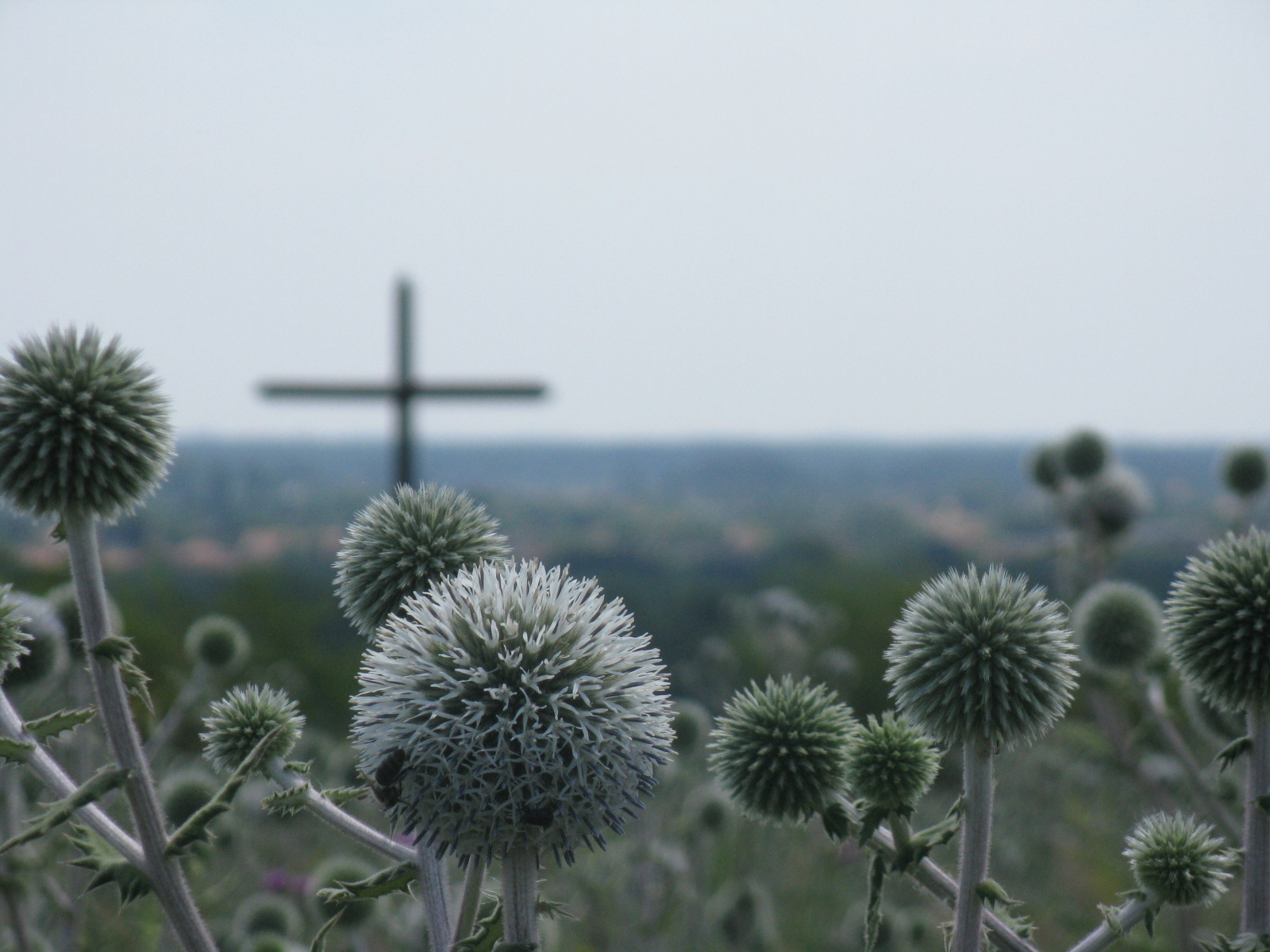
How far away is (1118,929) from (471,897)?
4.10 feet

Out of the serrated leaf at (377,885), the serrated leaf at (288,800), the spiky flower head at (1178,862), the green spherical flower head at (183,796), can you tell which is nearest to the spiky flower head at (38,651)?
the green spherical flower head at (183,796)

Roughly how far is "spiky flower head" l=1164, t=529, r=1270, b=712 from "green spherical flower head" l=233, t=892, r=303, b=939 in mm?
4423

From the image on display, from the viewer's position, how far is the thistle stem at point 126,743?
5.89ft

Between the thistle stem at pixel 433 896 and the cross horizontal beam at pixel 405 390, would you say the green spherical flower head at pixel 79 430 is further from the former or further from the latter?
the cross horizontal beam at pixel 405 390

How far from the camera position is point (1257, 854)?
213cm

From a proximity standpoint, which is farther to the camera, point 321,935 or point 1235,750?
point 1235,750

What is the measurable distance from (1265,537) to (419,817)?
2.23 m

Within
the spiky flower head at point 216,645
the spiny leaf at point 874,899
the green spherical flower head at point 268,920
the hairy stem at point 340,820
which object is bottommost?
the green spherical flower head at point 268,920

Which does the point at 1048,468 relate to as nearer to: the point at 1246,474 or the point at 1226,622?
the point at 1246,474

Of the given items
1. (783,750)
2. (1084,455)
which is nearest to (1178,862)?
(783,750)

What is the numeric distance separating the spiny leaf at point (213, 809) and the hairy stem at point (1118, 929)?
163cm

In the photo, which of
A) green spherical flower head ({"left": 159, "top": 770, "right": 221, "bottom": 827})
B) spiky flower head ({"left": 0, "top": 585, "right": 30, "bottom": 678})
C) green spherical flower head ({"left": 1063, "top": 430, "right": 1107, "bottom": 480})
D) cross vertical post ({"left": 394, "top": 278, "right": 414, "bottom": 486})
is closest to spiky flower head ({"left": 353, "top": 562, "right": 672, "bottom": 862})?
spiky flower head ({"left": 0, "top": 585, "right": 30, "bottom": 678})

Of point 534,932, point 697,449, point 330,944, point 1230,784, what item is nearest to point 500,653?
point 534,932

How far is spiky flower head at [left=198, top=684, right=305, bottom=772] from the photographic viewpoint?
2242 millimetres
